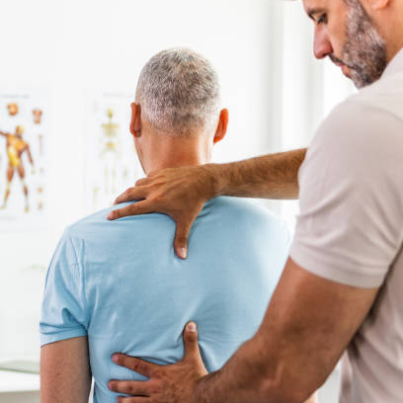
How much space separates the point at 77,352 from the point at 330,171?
0.62m

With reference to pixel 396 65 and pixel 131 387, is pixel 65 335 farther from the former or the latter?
pixel 396 65

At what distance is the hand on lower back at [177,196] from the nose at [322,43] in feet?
0.96

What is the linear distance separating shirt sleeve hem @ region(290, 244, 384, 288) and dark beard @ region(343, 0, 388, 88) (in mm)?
356

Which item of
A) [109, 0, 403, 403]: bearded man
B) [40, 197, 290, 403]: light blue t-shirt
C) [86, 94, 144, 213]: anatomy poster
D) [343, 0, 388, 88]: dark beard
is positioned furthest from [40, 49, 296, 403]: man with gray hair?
[86, 94, 144, 213]: anatomy poster

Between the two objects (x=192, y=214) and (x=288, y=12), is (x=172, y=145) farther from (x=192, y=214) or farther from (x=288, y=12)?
(x=288, y=12)

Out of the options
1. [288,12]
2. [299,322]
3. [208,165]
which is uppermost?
[288,12]

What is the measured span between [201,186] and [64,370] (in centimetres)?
42

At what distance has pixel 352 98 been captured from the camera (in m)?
0.67

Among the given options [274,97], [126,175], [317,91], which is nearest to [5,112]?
[126,175]

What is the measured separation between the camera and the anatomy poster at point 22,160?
7.54 feet

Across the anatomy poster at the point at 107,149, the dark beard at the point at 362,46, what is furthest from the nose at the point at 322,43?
the anatomy poster at the point at 107,149

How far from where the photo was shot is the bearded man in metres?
0.64

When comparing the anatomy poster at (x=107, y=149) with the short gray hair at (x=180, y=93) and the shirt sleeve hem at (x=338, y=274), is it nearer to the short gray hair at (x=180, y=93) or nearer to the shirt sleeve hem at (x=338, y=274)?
the short gray hair at (x=180, y=93)

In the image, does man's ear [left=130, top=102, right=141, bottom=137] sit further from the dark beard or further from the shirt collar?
the shirt collar
